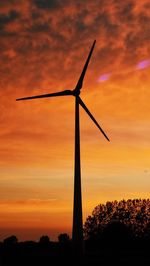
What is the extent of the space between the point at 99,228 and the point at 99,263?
4449 inches

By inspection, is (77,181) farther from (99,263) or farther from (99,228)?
(99,228)

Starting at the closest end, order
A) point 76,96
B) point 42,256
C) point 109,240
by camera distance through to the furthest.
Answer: point 76,96, point 42,256, point 109,240

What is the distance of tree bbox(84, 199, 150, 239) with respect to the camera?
188 m

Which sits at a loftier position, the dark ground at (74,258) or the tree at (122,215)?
the tree at (122,215)

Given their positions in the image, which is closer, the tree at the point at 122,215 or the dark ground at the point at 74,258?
the dark ground at the point at 74,258

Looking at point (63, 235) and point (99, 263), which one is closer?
point (99, 263)

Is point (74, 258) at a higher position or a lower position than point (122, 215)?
lower

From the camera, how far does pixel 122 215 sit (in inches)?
7589

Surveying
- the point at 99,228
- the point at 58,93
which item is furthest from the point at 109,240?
the point at 58,93

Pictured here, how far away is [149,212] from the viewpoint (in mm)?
190750

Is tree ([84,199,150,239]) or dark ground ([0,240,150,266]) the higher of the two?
tree ([84,199,150,239])

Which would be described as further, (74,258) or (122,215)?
(122,215)

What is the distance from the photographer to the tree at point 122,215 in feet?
618

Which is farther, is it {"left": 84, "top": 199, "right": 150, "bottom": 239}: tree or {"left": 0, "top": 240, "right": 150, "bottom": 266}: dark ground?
{"left": 84, "top": 199, "right": 150, "bottom": 239}: tree
